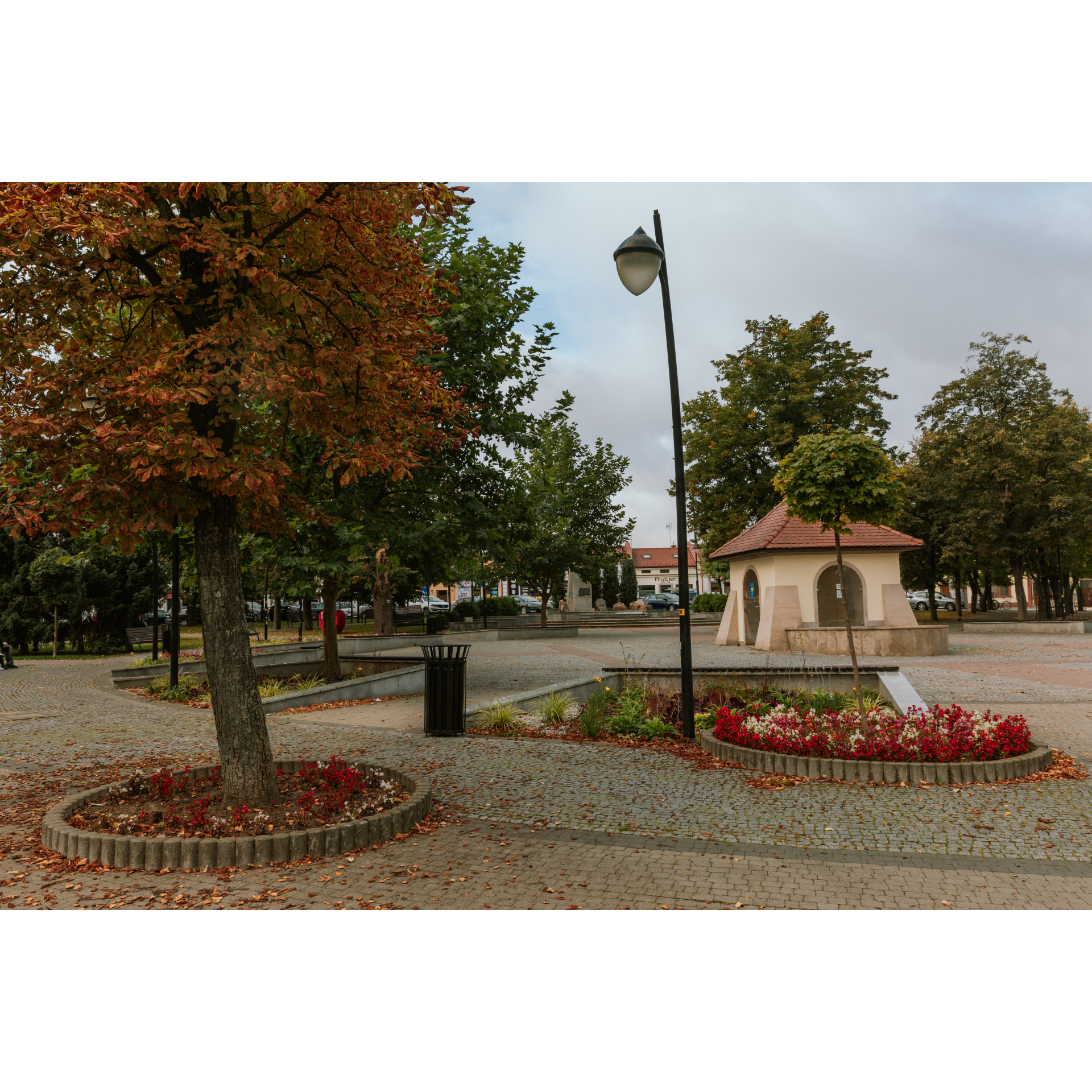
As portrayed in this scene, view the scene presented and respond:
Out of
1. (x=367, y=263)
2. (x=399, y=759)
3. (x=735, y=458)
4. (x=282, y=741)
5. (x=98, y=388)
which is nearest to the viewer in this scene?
(x=98, y=388)

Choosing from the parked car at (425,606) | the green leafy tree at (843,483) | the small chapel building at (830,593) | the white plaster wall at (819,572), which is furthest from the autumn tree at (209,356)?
the parked car at (425,606)

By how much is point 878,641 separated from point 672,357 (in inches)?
570

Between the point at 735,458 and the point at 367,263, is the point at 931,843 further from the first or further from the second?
the point at 735,458

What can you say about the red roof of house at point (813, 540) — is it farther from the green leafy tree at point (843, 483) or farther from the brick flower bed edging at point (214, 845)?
the brick flower bed edging at point (214, 845)

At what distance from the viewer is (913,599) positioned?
6088cm

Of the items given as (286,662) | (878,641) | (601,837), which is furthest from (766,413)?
(601,837)

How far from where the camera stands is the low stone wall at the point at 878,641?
2092 cm

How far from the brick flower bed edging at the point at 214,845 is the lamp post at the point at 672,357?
4830mm

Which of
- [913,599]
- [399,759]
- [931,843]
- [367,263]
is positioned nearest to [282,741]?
[399,759]

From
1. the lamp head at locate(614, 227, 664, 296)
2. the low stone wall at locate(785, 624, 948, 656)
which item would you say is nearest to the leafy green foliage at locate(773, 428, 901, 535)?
the lamp head at locate(614, 227, 664, 296)

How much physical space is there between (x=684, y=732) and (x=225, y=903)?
638 centimetres

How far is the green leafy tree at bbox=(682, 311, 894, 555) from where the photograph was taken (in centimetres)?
3403

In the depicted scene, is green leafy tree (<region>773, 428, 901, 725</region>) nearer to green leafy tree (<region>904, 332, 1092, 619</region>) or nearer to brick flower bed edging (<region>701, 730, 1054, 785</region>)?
brick flower bed edging (<region>701, 730, 1054, 785</region>)

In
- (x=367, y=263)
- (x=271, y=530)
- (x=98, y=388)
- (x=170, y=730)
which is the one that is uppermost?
(x=367, y=263)
